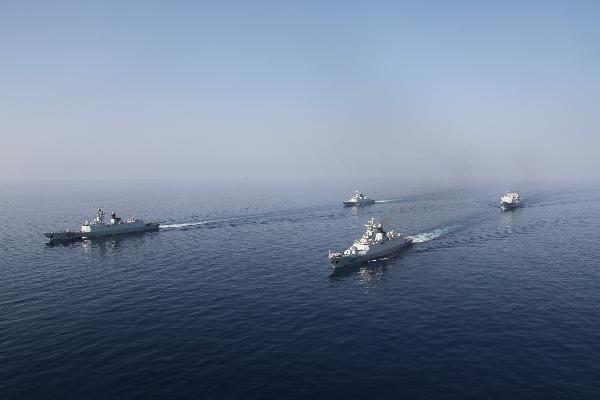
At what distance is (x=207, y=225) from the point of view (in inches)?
7456

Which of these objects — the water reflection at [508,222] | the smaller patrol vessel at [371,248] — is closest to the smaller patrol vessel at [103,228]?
the smaller patrol vessel at [371,248]

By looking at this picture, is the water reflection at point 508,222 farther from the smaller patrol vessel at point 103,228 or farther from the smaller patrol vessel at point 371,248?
the smaller patrol vessel at point 103,228

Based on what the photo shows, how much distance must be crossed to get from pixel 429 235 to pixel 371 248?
1649 inches

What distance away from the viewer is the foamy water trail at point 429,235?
148875mm

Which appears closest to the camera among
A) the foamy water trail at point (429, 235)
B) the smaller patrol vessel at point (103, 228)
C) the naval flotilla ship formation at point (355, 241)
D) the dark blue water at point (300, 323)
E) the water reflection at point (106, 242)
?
the dark blue water at point (300, 323)

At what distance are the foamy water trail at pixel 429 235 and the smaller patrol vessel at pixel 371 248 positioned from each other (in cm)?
1132

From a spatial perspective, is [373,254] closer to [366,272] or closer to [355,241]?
[355,241]

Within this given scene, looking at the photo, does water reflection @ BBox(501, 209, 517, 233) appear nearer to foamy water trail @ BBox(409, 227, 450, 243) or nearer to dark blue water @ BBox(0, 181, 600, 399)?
foamy water trail @ BBox(409, 227, 450, 243)

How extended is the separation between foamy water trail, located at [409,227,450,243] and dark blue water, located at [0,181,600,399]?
48.5 feet

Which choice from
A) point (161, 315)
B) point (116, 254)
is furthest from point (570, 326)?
point (116, 254)

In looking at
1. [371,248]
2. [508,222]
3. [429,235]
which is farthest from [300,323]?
[508,222]

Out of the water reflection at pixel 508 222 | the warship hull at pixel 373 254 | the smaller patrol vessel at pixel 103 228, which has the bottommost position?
the warship hull at pixel 373 254

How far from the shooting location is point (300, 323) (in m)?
73.2

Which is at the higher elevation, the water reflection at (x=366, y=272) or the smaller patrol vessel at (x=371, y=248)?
the smaller patrol vessel at (x=371, y=248)
